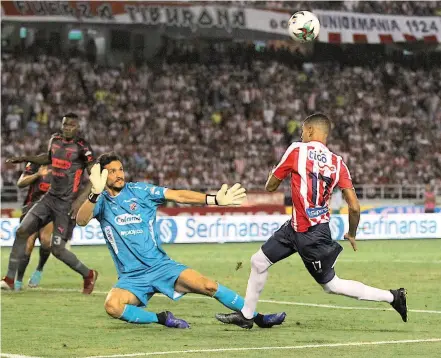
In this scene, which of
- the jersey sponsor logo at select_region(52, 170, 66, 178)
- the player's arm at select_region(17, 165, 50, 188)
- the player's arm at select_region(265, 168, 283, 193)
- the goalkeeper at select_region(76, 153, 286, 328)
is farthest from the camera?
the player's arm at select_region(17, 165, 50, 188)

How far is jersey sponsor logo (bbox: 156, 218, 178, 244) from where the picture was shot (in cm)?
2689

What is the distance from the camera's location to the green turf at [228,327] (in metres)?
9.72

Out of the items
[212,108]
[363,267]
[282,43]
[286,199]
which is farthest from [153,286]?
[282,43]

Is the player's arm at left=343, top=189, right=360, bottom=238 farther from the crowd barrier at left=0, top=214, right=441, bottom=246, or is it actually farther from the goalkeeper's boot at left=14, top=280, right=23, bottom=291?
the crowd barrier at left=0, top=214, right=441, bottom=246

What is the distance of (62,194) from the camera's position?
15.4 metres

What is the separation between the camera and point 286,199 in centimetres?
3509

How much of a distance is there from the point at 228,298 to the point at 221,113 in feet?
97.8

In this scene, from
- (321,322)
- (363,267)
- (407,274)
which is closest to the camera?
(321,322)

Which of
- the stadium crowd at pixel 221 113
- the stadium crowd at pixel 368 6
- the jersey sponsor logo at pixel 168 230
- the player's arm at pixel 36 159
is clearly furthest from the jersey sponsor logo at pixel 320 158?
the stadium crowd at pixel 368 6

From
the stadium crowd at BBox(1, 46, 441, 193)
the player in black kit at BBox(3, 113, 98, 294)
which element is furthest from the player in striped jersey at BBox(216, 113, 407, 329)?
the stadium crowd at BBox(1, 46, 441, 193)

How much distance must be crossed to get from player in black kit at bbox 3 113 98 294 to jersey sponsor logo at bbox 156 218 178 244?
37.2 feet

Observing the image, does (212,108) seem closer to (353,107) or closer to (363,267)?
(353,107)

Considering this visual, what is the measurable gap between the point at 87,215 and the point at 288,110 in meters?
30.9

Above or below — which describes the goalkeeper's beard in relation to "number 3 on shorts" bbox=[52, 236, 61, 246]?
above
